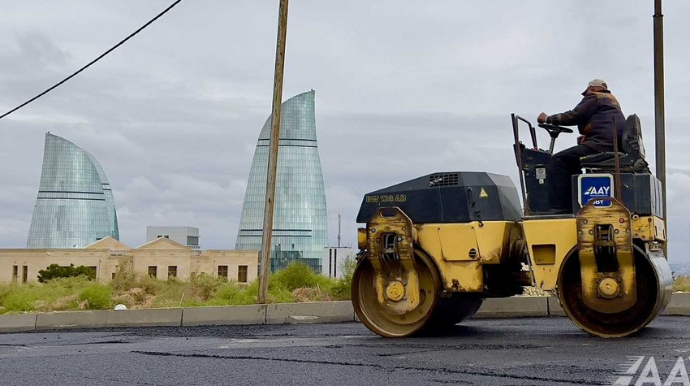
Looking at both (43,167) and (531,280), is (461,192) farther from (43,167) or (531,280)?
(43,167)

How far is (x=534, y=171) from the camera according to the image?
10.4 metres

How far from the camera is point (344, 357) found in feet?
28.0

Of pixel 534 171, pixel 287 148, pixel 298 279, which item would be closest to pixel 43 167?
pixel 287 148

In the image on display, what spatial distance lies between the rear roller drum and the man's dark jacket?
220 cm

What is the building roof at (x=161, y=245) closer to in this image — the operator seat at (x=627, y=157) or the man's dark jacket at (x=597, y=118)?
the man's dark jacket at (x=597, y=118)

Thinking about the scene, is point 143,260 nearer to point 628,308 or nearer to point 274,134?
point 274,134

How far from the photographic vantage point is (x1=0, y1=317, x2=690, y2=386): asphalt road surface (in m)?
7.17

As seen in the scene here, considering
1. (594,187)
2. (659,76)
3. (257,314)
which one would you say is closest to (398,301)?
(594,187)

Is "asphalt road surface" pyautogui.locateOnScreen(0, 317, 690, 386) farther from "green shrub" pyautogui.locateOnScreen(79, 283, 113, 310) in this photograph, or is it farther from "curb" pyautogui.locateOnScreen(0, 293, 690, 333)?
"green shrub" pyautogui.locateOnScreen(79, 283, 113, 310)

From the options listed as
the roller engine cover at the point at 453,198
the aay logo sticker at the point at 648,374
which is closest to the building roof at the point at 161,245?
the roller engine cover at the point at 453,198

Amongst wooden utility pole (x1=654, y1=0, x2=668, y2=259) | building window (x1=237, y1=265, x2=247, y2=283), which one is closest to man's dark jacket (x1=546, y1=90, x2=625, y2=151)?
wooden utility pole (x1=654, y1=0, x2=668, y2=259)

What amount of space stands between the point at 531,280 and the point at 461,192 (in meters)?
1.23

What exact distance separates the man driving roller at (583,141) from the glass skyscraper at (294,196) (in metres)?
125

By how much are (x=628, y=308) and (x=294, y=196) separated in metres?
128
